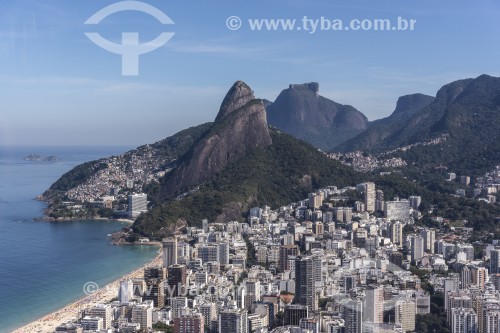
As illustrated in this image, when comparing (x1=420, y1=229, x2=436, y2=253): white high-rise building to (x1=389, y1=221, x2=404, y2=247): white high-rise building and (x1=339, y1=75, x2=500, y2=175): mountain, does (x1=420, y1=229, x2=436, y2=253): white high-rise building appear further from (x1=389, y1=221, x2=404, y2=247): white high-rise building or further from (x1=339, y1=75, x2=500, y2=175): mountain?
(x1=339, y1=75, x2=500, y2=175): mountain

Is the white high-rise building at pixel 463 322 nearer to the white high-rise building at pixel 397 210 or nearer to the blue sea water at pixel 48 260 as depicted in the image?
the blue sea water at pixel 48 260

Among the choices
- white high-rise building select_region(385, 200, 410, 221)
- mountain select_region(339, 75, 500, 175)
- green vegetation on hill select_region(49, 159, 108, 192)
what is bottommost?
white high-rise building select_region(385, 200, 410, 221)

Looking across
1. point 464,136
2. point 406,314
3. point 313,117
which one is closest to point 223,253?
point 406,314

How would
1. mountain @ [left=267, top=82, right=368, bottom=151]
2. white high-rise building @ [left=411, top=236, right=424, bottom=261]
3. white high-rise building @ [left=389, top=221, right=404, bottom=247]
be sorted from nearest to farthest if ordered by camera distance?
1. white high-rise building @ [left=411, top=236, right=424, bottom=261]
2. white high-rise building @ [left=389, top=221, right=404, bottom=247]
3. mountain @ [left=267, top=82, right=368, bottom=151]

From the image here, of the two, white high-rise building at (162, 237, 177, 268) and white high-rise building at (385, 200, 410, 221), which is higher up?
white high-rise building at (385, 200, 410, 221)

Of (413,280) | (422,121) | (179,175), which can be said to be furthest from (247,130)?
(422,121)

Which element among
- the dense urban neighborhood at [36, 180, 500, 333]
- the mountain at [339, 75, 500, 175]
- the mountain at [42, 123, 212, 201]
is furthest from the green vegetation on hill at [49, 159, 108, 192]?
the mountain at [339, 75, 500, 175]

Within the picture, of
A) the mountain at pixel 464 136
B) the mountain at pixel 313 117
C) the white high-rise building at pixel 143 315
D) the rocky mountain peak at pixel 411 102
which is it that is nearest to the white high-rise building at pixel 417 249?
the white high-rise building at pixel 143 315
